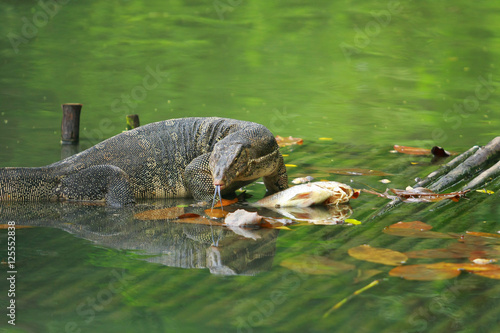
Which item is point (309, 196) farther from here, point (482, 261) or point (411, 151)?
point (411, 151)

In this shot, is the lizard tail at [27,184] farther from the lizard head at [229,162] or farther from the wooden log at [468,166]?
the wooden log at [468,166]

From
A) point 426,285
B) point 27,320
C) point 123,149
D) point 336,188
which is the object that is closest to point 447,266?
point 426,285

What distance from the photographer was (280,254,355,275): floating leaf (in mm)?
4555

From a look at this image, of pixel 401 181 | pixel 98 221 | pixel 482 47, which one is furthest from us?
pixel 482 47

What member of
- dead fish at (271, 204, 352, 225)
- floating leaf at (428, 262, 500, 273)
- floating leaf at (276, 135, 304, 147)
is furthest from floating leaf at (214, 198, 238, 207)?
floating leaf at (276, 135, 304, 147)

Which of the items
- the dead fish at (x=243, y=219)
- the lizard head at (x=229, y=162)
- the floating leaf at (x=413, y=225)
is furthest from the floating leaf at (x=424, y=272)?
the lizard head at (x=229, y=162)

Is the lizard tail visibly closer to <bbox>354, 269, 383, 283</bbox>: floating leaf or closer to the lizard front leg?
the lizard front leg

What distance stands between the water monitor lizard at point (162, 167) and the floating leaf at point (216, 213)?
0.23 m

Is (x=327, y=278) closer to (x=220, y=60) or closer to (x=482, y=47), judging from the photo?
(x=220, y=60)

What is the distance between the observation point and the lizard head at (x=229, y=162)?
6.07 meters

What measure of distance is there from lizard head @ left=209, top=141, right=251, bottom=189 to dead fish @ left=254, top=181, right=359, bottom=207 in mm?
359

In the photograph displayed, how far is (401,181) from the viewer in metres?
7.46

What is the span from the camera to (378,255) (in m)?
4.82

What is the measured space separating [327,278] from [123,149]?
3.15 metres
